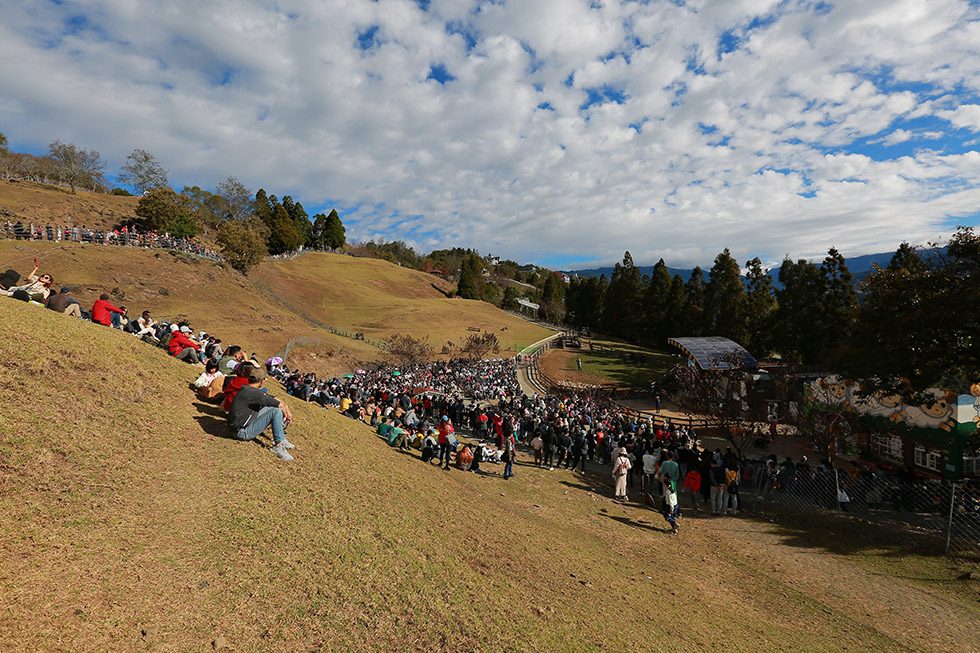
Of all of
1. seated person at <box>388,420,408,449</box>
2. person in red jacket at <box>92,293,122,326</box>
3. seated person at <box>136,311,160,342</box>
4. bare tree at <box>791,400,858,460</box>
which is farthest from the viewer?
bare tree at <box>791,400,858,460</box>

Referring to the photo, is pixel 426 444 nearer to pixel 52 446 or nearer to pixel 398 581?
pixel 398 581

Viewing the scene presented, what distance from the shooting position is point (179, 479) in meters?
6.72

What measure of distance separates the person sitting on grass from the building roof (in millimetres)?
29838

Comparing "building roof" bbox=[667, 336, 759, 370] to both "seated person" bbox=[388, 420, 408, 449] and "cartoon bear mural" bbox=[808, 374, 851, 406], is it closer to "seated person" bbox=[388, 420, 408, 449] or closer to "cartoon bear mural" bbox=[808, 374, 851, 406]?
"cartoon bear mural" bbox=[808, 374, 851, 406]

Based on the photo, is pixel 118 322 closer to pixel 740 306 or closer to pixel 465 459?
pixel 465 459

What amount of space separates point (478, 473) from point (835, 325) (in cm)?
3811

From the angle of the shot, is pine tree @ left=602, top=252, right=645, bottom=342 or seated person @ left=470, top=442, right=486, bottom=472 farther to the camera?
pine tree @ left=602, top=252, right=645, bottom=342

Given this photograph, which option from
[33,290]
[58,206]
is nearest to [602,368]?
[33,290]

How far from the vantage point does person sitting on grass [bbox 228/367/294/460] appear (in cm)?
830

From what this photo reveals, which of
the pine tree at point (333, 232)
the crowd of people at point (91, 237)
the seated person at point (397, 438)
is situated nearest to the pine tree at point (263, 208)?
the pine tree at point (333, 232)

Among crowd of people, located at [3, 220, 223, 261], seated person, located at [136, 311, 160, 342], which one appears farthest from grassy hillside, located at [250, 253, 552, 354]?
seated person, located at [136, 311, 160, 342]

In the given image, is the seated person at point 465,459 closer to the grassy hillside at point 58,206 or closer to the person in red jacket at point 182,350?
the person in red jacket at point 182,350

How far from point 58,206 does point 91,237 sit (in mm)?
21662

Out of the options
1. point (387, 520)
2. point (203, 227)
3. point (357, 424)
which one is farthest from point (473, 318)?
A: point (387, 520)
